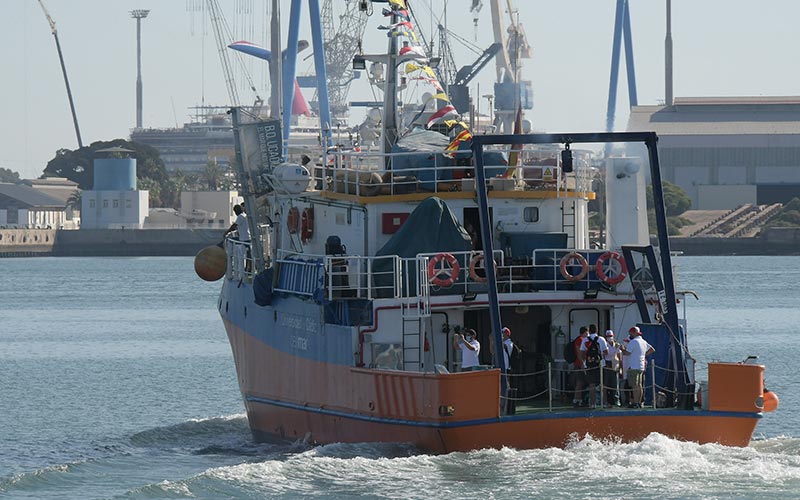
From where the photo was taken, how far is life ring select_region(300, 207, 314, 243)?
28750 mm

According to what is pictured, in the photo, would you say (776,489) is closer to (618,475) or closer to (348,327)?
(618,475)

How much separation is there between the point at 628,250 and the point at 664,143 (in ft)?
450

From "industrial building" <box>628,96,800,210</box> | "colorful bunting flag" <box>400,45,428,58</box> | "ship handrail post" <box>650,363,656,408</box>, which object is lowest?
"ship handrail post" <box>650,363,656,408</box>

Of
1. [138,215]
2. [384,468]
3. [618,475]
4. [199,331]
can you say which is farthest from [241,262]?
[138,215]

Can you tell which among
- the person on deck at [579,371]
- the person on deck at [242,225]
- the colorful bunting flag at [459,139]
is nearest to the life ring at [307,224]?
the colorful bunting flag at [459,139]

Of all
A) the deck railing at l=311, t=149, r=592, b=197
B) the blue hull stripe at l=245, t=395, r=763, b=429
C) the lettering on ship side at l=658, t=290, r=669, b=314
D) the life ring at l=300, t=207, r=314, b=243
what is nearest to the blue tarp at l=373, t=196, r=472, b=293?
the deck railing at l=311, t=149, r=592, b=197

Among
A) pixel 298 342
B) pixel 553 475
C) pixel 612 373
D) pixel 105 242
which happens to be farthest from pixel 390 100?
pixel 105 242

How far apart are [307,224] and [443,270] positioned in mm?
5299

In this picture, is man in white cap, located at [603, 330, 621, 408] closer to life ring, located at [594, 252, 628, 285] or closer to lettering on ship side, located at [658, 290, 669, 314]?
life ring, located at [594, 252, 628, 285]

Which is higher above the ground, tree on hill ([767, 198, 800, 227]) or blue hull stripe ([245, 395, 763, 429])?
tree on hill ([767, 198, 800, 227])

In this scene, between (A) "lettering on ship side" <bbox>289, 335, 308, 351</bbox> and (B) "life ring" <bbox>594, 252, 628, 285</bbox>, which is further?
(A) "lettering on ship side" <bbox>289, 335, 308, 351</bbox>

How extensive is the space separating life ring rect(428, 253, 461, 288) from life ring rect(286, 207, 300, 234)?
5.76m

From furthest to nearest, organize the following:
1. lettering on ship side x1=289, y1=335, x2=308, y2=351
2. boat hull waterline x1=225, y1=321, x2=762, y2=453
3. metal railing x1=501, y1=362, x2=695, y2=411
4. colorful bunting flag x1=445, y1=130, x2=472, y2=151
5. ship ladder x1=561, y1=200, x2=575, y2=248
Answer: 1. colorful bunting flag x1=445, y1=130, x2=472, y2=151
2. ship ladder x1=561, y1=200, x2=575, y2=248
3. lettering on ship side x1=289, y1=335, x2=308, y2=351
4. metal railing x1=501, y1=362, x2=695, y2=411
5. boat hull waterline x1=225, y1=321, x2=762, y2=453

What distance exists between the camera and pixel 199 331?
5800 centimetres
